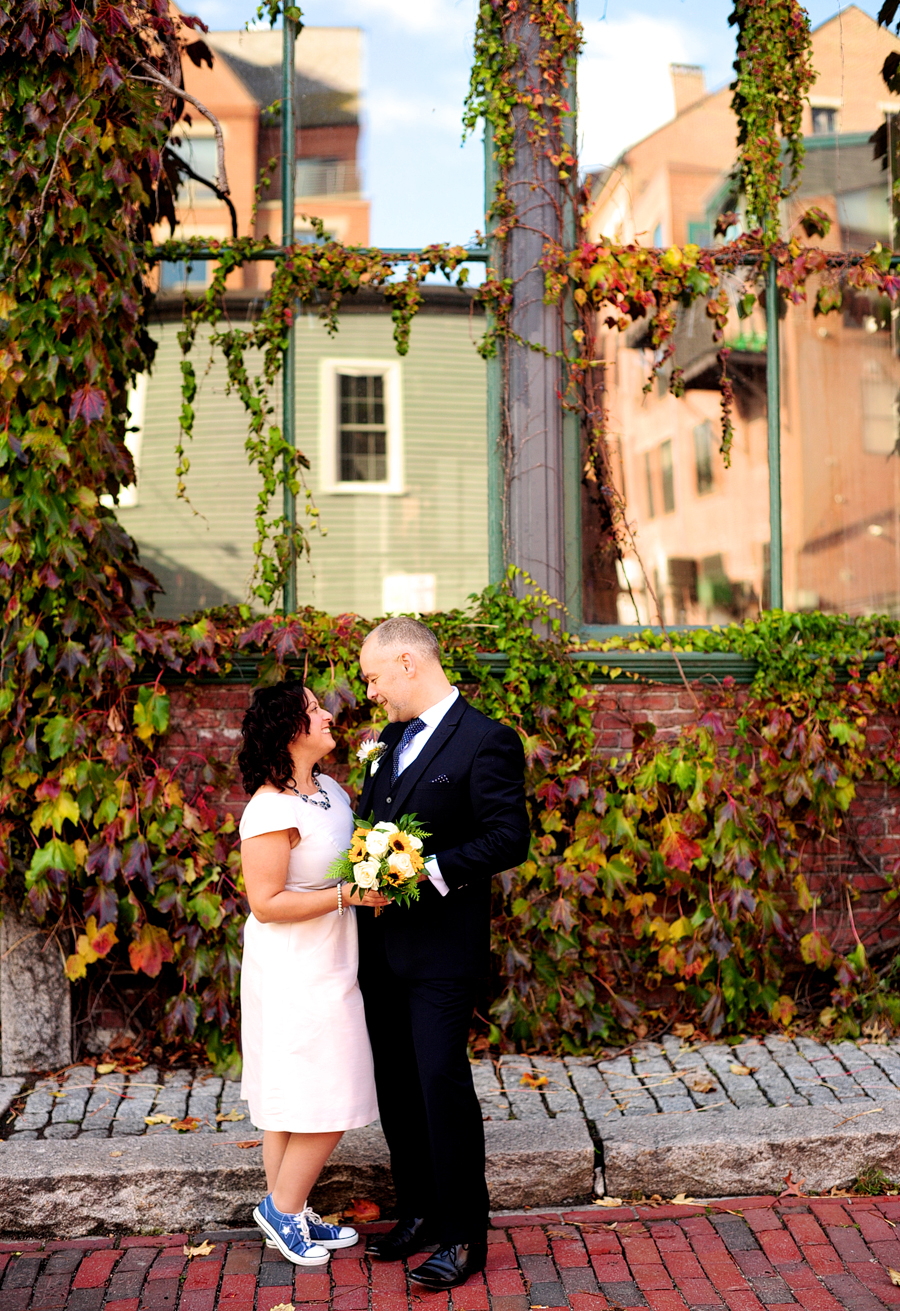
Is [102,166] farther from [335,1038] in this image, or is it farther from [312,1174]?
[312,1174]

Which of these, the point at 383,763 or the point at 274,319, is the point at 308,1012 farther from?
the point at 274,319

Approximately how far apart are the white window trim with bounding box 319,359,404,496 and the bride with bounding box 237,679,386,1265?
291cm

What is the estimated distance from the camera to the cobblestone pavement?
425 cm

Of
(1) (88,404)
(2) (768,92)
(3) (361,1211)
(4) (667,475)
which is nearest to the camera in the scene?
(3) (361,1211)

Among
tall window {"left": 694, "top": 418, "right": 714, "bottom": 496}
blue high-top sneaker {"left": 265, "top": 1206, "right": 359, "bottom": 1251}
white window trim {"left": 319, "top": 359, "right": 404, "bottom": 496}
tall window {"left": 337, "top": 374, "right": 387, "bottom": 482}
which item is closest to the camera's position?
blue high-top sneaker {"left": 265, "top": 1206, "right": 359, "bottom": 1251}

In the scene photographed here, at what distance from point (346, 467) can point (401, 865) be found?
3748 millimetres

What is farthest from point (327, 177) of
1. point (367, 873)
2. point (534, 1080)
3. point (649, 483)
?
point (534, 1080)

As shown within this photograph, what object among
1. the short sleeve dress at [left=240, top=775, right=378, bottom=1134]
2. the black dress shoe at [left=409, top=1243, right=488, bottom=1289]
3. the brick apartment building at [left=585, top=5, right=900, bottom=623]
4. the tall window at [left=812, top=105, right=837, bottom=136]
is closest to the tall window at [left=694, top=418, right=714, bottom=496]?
the brick apartment building at [left=585, top=5, right=900, bottom=623]

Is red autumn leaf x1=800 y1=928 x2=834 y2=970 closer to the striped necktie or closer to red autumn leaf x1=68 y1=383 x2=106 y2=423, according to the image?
the striped necktie

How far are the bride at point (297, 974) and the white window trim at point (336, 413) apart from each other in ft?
9.55

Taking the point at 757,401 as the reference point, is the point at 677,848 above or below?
below

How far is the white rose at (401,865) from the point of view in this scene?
3016 millimetres

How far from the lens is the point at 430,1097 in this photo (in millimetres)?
3236

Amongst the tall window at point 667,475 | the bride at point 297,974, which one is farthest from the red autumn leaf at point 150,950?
the tall window at point 667,475
